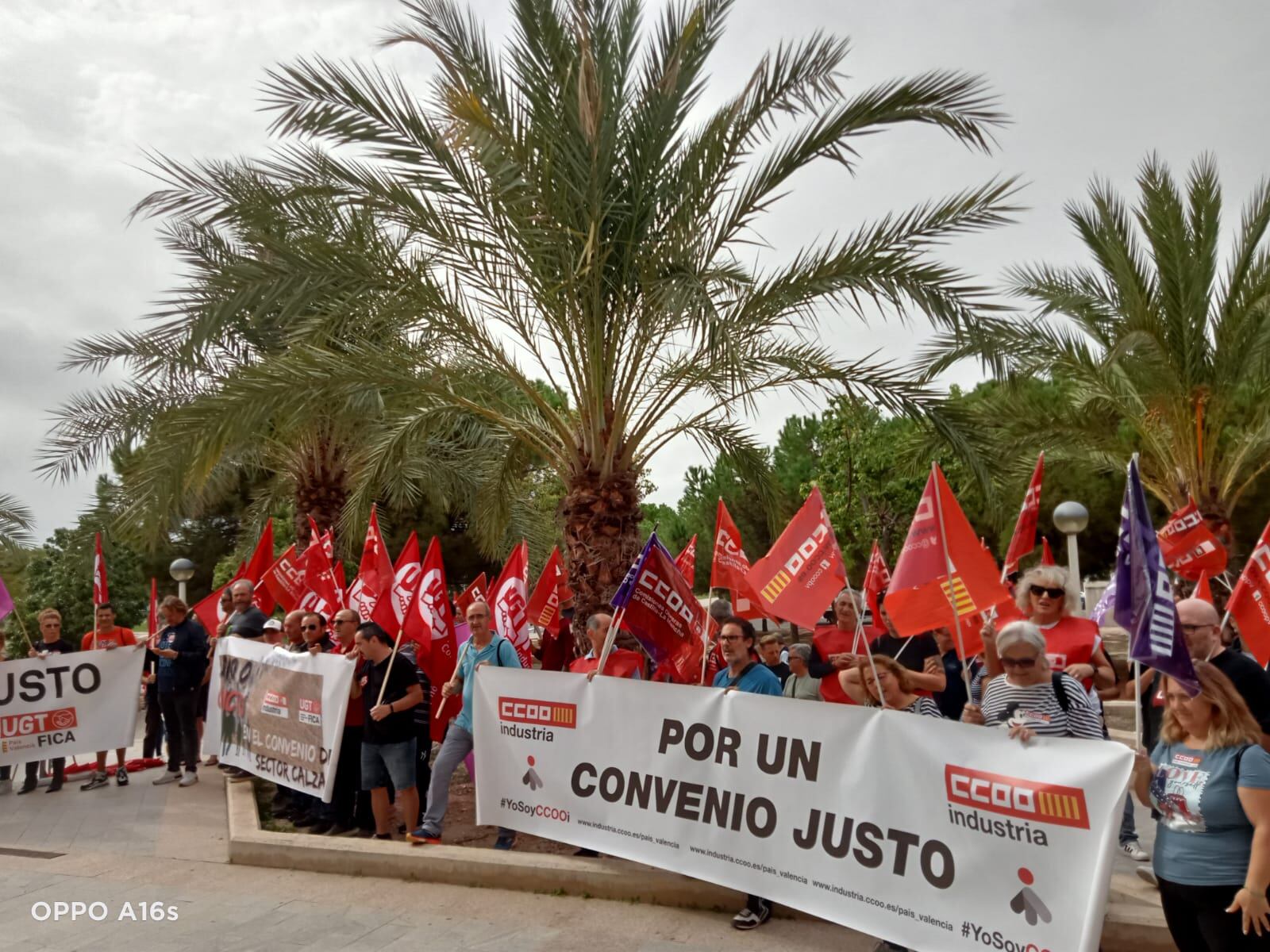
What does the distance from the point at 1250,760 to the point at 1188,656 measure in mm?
400

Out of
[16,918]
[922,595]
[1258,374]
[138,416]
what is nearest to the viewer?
[922,595]

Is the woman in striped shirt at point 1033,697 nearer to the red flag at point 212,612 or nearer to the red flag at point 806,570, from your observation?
the red flag at point 806,570

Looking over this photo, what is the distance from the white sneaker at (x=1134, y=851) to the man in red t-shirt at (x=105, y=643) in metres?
8.85

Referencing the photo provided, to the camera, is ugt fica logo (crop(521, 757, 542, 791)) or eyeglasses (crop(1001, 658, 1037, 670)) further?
ugt fica logo (crop(521, 757, 542, 791))

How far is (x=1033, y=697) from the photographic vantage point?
189 inches

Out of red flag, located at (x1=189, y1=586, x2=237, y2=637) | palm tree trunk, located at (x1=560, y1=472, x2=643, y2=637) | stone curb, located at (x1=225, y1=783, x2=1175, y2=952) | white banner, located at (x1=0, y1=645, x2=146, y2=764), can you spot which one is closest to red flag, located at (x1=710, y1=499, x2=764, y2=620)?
palm tree trunk, located at (x1=560, y1=472, x2=643, y2=637)

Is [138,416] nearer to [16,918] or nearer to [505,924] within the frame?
[16,918]

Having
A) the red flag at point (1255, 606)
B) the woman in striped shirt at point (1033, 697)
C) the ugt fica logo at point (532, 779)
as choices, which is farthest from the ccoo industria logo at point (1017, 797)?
the red flag at point (1255, 606)

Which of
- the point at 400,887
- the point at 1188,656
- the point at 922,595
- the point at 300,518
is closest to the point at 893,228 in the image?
the point at 922,595

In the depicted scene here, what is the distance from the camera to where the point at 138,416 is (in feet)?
50.9

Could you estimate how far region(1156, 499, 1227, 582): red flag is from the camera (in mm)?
9359

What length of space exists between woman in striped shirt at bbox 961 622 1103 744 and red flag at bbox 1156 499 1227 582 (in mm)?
5233

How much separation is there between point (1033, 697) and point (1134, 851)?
2.63 meters

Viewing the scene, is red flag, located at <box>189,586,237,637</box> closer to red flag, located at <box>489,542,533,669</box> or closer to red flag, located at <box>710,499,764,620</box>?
red flag, located at <box>489,542,533,669</box>
